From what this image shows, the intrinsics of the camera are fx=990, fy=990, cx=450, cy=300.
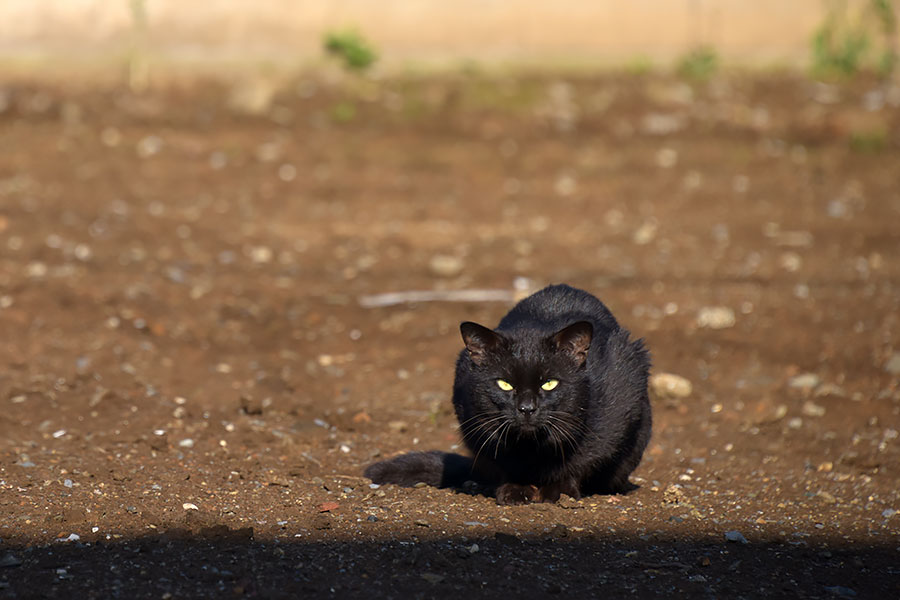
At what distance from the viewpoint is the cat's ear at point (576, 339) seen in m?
4.04

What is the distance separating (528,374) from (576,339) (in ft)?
0.81

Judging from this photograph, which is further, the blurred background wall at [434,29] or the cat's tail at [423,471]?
the blurred background wall at [434,29]

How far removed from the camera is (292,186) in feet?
30.0

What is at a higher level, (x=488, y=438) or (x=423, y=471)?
(x=488, y=438)

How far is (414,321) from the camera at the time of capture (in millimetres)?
6730

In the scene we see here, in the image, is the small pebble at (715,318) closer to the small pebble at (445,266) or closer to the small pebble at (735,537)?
the small pebble at (445,266)

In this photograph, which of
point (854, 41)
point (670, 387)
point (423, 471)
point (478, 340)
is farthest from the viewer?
point (854, 41)

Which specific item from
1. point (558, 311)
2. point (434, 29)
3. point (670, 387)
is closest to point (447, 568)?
point (558, 311)

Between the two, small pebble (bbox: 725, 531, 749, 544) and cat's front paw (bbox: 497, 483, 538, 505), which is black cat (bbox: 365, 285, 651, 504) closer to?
cat's front paw (bbox: 497, 483, 538, 505)

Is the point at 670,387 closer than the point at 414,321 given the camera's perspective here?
Yes

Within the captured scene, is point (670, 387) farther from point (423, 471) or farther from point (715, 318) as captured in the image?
point (423, 471)

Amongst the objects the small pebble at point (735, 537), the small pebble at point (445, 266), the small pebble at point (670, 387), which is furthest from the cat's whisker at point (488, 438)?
the small pebble at point (445, 266)

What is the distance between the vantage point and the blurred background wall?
37.1ft

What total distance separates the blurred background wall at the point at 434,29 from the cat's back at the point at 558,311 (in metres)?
6.94
